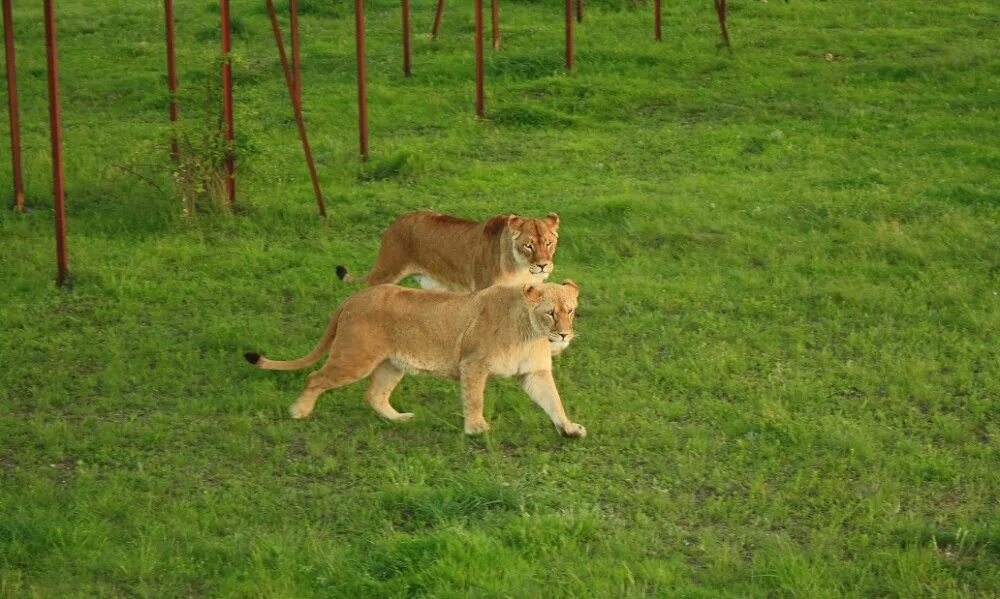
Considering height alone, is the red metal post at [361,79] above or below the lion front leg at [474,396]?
above

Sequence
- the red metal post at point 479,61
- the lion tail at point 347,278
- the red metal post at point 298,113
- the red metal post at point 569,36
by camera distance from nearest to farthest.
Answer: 1. the lion tail at point 347,278
2. the red metal post at point 298,113
3. the red metal post at point 479,61
4. the red metal post at point 569,36

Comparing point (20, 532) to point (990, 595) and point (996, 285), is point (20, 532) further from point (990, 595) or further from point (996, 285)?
point (996, 285)

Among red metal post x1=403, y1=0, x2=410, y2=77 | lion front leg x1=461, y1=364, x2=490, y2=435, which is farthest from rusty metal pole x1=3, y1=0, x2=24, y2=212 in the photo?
lion front leg x1=461, y1=364, x2=490, y2=435

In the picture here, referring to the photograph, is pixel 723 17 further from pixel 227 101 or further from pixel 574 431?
pixel 574 431

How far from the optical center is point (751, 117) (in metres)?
14.6

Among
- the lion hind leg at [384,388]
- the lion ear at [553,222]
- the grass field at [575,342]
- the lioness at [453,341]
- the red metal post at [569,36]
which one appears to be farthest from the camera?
the red metal post at [569,36]

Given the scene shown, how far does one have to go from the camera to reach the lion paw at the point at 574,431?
24.0 feet

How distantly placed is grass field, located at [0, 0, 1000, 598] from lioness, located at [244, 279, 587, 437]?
0.20 metres

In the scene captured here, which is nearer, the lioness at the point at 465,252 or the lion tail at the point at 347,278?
the lioness at the point at 465,252

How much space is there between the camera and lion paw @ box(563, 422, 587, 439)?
24.0ft

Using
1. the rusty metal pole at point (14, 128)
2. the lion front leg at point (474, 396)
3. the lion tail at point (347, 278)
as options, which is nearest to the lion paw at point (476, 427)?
the lion front leg at point (474, 396)

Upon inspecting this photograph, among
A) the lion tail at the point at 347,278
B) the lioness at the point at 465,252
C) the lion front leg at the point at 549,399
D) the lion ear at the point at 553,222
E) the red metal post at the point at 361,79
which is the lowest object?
the lion front leg at the point at 549,399

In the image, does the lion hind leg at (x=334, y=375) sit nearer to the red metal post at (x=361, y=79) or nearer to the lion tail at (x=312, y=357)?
→ the lion tail at (x=312, y=357)

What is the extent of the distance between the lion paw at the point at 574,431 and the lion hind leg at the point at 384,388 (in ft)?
2.95
